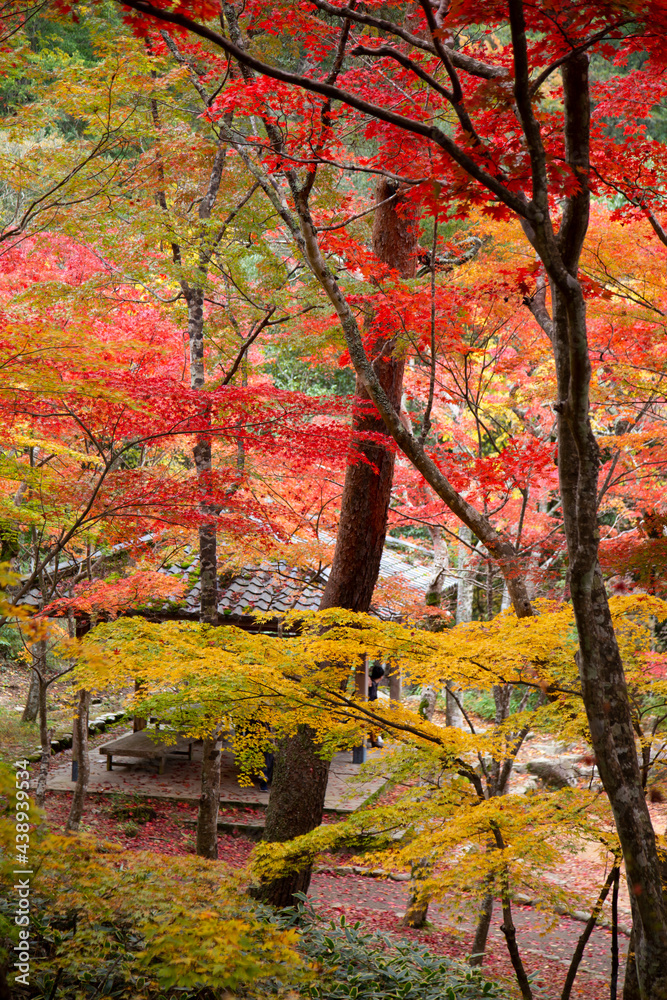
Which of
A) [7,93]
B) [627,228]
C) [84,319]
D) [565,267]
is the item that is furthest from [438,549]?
[7,93]

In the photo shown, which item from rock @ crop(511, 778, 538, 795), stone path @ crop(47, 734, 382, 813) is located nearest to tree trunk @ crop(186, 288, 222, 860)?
stone path @ crop(47, 734, 382, 813)

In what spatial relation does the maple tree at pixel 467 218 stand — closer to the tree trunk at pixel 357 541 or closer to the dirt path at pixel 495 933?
the tree trunk at pixel 357 541

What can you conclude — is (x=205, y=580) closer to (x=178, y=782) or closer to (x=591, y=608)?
(x=591, y=608)

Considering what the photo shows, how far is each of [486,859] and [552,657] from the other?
125cm

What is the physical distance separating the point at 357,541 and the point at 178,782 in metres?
7.85

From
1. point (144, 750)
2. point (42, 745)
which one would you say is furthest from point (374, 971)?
point (144, 750)

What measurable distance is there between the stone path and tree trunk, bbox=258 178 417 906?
5.15 m

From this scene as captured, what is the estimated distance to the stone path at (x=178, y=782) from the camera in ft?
36.5

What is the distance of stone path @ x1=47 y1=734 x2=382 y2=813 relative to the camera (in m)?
11.1

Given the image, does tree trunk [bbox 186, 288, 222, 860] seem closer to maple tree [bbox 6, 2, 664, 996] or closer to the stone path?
maple tree [bbox 6, 2, 664, 996]

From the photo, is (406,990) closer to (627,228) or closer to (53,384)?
(53,384)

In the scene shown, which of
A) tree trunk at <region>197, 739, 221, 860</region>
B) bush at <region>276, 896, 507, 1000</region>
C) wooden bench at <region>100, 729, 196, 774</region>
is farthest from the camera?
wooden bench at <region>100, 729, 196, 774</region>

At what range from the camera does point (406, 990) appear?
4020mm

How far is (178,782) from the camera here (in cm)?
1188
